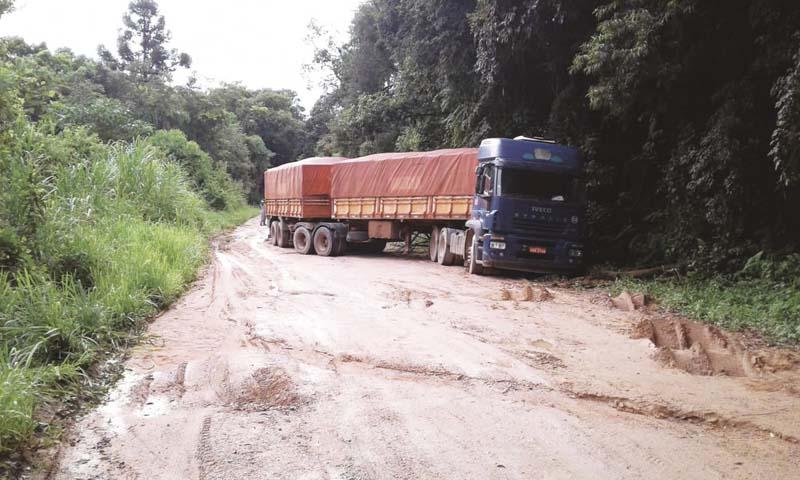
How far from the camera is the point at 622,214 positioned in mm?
14930

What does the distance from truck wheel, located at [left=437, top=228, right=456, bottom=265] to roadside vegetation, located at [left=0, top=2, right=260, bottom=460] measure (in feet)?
18.6

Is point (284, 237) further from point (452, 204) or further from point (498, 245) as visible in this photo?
point (498, 245)

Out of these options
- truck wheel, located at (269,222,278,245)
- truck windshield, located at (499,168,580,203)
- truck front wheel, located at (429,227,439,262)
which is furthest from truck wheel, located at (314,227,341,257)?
truck windshield, located at (499,168,580,203)

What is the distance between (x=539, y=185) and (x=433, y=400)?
8.72 metres

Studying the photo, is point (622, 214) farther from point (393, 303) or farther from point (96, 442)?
point (96, 442)

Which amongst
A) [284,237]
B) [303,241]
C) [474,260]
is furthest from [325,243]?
[474,260]

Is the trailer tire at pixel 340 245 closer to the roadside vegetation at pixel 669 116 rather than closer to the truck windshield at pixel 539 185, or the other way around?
the roadside vegetation at pixel 669 116

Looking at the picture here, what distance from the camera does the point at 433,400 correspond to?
4.80 metres

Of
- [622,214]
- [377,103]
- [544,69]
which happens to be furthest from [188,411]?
[377,103]

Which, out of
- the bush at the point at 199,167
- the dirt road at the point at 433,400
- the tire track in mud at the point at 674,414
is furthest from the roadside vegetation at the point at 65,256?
the bush at the point at 199,167

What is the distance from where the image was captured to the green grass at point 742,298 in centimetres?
788

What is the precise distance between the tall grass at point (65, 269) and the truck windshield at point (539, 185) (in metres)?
6.34

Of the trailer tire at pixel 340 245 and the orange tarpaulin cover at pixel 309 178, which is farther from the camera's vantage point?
the orange tarpaulin cover at pixel 309 178

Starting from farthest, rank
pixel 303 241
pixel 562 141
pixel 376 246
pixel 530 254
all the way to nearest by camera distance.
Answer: pixel 376 246
pixel 303 241
pixel 562 141
pixel 530 254
